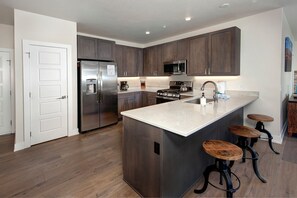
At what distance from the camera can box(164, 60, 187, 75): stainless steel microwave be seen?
4519 mm

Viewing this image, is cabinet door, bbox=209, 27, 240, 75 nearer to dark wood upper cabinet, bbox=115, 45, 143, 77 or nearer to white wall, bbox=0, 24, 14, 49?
dark wood upper cabinet, bbox=115, 45, 143, 77

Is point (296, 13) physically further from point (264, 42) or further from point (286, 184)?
point (286, 184)

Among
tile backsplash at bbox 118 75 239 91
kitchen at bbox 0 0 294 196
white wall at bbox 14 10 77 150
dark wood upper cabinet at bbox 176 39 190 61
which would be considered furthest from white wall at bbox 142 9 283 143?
white wall at bbox 14 10 77 150

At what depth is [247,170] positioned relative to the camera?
2436 millimetres

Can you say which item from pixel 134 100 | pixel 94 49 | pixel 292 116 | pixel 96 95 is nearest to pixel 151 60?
pixel 134 100

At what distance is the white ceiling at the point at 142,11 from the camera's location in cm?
291

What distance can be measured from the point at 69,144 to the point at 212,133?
2.89 meters

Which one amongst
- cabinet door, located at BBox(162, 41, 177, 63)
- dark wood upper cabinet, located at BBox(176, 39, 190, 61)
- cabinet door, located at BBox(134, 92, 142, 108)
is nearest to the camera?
dark wood upper cabinet, located at BBox(176, 39, 190, 61)

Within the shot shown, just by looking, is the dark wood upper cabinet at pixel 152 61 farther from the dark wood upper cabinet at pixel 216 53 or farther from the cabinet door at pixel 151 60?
the dark wood upper cabinet at pixel 216 53

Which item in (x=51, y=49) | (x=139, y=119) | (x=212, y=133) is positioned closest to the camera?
(x=139, y=119)

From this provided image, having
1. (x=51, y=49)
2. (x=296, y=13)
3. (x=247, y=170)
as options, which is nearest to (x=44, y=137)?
(x=51, y=49)

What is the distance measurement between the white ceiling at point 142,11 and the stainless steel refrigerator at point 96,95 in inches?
42.5

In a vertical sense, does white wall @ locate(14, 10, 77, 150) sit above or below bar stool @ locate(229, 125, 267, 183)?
above

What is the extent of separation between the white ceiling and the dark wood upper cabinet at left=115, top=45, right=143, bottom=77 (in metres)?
1.10
